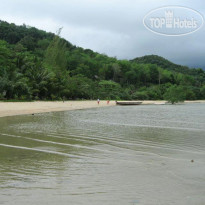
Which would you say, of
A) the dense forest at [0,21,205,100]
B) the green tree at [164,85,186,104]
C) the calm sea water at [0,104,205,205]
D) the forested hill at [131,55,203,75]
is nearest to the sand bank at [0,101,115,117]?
the dense forest at [0,21,205,100]

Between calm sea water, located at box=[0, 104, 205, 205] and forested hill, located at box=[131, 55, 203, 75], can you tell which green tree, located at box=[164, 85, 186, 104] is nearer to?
calm sea water, located at box=[0, 104, 205, 205]

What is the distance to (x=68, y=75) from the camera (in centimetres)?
5866

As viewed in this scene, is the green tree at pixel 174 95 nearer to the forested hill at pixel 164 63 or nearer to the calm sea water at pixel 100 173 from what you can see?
the calm sea water at pixel 100 173

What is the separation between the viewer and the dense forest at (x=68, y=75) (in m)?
37.9

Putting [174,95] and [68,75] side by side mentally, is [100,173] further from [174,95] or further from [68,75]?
[68,75]

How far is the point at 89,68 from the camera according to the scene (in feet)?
294

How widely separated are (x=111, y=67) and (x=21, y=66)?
2229 inches

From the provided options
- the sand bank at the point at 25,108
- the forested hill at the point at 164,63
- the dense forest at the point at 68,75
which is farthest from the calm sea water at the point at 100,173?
the forested hill at the point at 164,63

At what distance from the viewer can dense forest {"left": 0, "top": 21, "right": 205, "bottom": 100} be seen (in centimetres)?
3791

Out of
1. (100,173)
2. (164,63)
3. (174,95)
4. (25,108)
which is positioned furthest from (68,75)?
(164,63)

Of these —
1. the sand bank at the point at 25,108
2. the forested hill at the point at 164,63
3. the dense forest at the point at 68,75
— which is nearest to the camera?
the sand bank at the point at 25,108

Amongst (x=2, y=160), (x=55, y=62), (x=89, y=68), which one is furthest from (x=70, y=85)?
(x=2, y=160)

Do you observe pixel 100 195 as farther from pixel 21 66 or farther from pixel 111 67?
pixel 111 67

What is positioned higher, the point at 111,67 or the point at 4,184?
the point at 111,67
